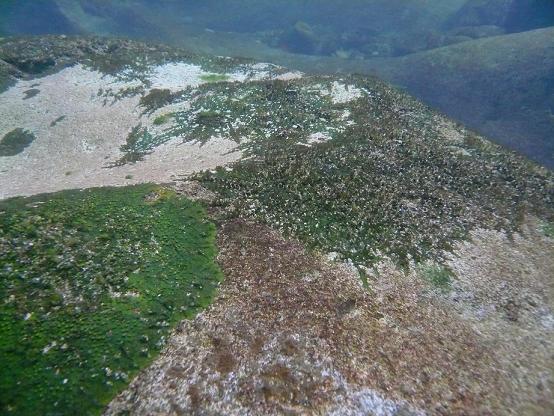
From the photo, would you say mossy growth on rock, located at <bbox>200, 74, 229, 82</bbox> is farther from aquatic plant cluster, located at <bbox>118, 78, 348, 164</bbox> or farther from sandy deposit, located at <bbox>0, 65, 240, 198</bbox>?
aquatic plant cluster, located at <bbox>118, 78, 348, 164</bbox>

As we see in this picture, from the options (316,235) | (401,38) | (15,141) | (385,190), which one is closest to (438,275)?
(316,235)

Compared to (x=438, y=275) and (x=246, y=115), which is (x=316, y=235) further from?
(x=246, y=115)

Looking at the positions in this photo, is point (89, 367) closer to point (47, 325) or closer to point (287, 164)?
point (47, 325)

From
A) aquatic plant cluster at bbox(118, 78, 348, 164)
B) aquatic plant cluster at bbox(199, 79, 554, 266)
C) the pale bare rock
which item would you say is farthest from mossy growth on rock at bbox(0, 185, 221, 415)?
aquatic plant cluster at bbox(118, 78, 348, 164)

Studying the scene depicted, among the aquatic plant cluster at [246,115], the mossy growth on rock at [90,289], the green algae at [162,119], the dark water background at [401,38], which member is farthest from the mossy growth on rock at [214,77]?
the dark water background at [401,38]

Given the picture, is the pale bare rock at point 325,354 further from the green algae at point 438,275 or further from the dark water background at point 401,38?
the dark water background at point 401,38
